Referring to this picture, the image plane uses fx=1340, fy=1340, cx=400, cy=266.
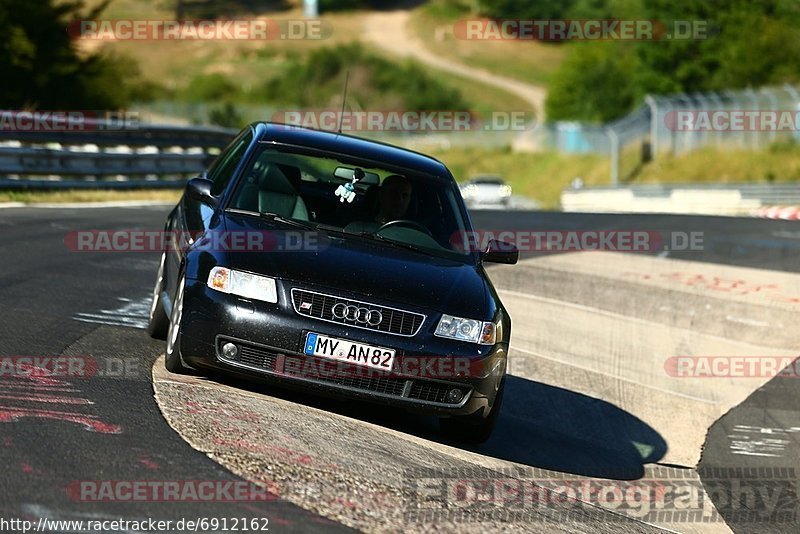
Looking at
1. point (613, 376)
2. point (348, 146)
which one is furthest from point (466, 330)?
A: point (613, 376)

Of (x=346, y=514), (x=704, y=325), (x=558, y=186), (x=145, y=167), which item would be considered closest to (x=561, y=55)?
(x=558, y=186)

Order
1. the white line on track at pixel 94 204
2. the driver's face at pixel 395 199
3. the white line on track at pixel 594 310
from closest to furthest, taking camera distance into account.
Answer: the driver's face at pixel 395 199 → the white line on track at pixel 594 310 → the white line on track at pixel 94 204

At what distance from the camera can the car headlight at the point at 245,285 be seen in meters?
7.17

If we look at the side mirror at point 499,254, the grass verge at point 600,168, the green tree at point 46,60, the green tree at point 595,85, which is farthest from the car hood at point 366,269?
the green tree at point 595,85

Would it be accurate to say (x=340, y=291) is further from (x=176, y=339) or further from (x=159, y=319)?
(x=159, y=319)

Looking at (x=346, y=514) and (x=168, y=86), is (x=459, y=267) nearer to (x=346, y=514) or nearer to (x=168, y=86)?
(x=346, y=514)

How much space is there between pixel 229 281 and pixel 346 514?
2.14 metres

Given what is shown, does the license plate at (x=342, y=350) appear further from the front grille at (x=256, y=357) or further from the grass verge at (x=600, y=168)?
the grass verge at (x=600, y=168)

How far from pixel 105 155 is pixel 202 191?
15.0 metres

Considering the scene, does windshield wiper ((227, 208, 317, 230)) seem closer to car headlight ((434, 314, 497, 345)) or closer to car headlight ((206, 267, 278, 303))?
car headlight ((206, 267, 278, 303))

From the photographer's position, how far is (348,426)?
710 cm

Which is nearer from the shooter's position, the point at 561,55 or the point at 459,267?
the point at 459,267

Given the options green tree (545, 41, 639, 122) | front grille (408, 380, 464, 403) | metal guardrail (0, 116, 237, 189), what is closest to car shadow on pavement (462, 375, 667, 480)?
front grille (408, 380, 464, 403)

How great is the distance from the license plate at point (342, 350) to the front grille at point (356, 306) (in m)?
0.11
